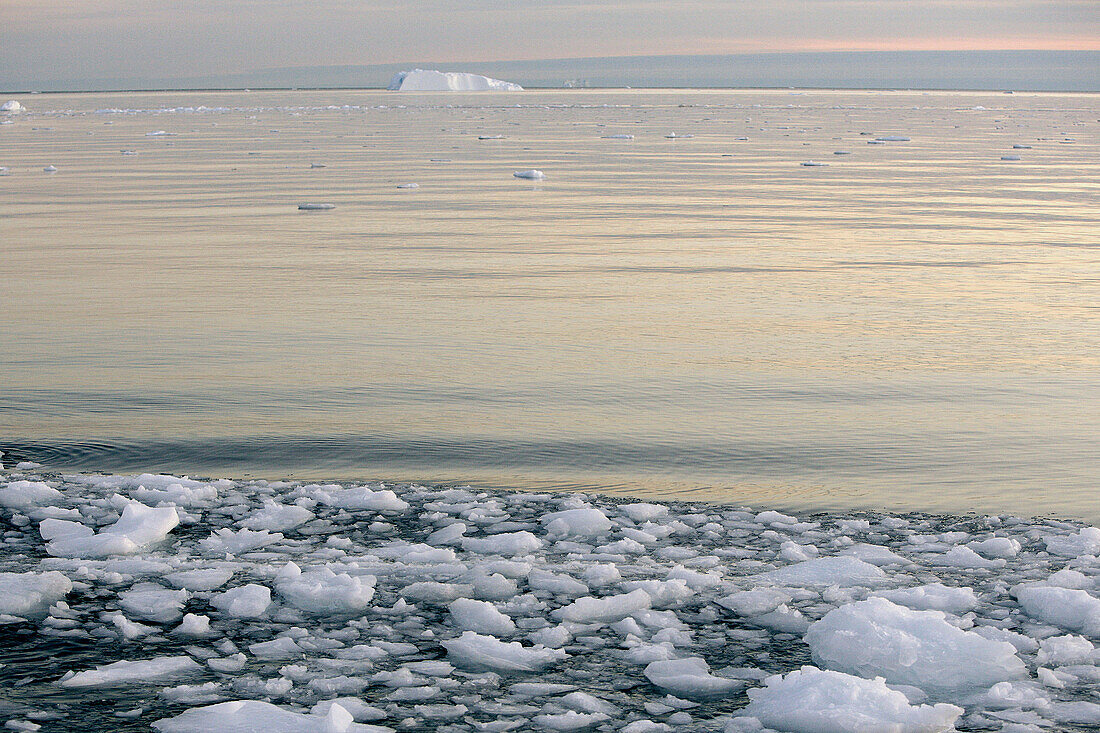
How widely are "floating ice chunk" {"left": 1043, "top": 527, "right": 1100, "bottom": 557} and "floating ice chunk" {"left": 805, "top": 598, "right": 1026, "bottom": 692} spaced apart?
4.16ft

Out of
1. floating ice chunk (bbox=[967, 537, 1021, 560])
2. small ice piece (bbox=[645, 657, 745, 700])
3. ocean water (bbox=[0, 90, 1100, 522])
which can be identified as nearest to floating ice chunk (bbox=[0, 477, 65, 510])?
ocean water (bbox=[0, 90, 1100, 522])

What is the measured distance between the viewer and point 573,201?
19953 mm

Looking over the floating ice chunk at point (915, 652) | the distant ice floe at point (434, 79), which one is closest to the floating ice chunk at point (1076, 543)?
the floating ice chunk at point (915, 652)

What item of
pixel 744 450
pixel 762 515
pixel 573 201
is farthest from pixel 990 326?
pixel 573 201

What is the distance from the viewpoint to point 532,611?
4379mm

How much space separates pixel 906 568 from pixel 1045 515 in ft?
3.80

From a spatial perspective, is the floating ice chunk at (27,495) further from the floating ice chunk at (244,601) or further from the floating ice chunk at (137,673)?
the floating ice chunk at (137,673)

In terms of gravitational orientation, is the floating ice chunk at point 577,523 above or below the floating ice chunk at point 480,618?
above

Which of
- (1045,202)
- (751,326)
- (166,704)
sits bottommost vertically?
(166,704)

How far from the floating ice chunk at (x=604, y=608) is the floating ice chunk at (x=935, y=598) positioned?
920 mm

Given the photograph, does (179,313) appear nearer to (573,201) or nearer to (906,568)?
(906,568)

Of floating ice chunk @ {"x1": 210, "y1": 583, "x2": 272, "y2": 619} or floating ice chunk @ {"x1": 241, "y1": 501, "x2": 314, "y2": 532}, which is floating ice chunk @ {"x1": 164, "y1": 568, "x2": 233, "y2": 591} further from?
floating ice chunk @ {"x1": 241, "y1": 501, "x2": 314, "y2": 532}

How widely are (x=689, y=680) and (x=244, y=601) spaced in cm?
174

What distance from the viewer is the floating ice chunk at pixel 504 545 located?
16.6 feet
